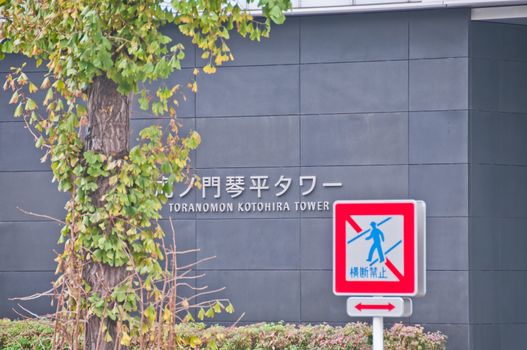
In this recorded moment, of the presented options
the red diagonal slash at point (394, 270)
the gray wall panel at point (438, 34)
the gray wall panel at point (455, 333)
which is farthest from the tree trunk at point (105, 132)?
the gray wall panel at point (438, 34)

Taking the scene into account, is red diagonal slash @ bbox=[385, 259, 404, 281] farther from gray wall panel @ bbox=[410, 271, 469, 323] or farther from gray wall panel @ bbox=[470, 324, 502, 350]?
gray wall panel @ bbox=[470, 324, 502, 350]

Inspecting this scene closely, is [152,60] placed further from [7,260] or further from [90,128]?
[7,260]

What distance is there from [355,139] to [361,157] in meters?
0.26

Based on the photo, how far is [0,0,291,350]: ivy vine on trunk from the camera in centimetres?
785

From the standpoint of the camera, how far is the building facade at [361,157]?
15.3 metres

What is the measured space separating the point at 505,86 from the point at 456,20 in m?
1.20

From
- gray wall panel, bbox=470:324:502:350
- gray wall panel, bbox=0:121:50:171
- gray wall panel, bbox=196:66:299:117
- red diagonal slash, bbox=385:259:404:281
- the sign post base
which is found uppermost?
gray wall panel, bbox=196:66:299:117

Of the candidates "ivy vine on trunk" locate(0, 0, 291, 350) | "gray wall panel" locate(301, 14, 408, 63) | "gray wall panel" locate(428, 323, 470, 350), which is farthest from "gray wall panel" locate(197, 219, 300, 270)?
"ivy vine on trunk" locate(0, 0, 291, 350)

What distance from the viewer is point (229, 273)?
15.9 meters

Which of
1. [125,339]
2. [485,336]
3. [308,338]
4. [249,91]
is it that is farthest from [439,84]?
[125,339]

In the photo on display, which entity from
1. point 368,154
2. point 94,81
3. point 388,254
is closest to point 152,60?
point 94,81

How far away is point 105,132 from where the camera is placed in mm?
8266

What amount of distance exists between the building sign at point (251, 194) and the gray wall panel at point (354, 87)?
1.04 m

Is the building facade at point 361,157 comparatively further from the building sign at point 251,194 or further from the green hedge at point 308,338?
the green hedge at point 308,338
